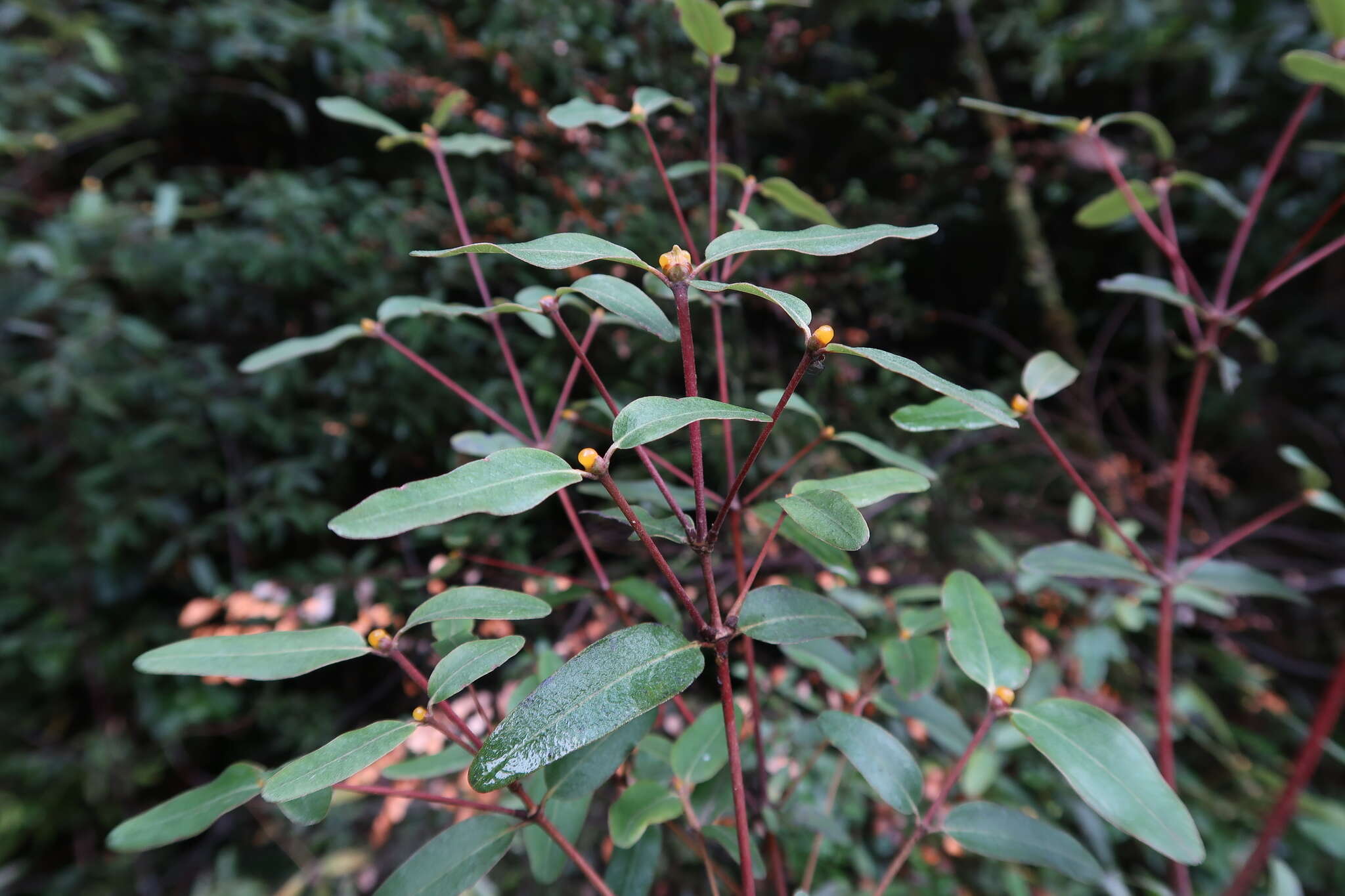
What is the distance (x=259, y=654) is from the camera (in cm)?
30

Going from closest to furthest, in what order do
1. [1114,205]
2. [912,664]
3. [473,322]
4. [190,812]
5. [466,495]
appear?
[466,495] < [190,812] < [912,664] < [1114,205] < [473,322]

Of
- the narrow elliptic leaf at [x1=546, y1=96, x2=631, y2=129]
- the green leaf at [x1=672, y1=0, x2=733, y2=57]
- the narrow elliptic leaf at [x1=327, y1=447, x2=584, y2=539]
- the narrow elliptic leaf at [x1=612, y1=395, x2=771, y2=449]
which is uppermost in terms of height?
the green leaf at [x1=672, y1=0, x2=733, y2=57]

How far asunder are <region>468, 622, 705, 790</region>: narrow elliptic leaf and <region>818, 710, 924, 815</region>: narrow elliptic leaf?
0.49 ft

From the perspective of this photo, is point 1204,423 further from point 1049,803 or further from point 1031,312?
point 1049,803

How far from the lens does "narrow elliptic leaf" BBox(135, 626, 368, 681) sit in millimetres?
291

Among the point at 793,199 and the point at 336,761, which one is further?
the point at 793,199

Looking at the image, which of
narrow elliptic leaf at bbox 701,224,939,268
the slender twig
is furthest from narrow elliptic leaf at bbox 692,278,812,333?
the slender twig

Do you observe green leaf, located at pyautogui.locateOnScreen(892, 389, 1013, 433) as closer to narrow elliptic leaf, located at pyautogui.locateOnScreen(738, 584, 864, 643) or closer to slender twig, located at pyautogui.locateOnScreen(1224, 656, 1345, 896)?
narrow elliptic leaf, located at pyautogui.locateOnScreen(738, 584, 864, 643)

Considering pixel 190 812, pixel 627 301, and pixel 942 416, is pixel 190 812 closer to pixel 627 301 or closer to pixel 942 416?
pixel 627 301

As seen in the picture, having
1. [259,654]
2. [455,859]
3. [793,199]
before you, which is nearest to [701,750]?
[455,859]

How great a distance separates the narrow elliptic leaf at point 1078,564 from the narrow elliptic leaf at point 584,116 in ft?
1.48

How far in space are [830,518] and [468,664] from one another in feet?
0.61

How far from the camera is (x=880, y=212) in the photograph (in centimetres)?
91

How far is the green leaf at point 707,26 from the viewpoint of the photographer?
433 millimetres
